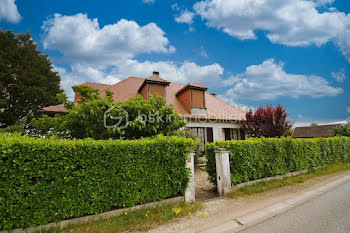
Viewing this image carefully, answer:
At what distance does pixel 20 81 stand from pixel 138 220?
18595mm

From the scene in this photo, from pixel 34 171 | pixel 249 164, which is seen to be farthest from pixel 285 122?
pixel 34 171

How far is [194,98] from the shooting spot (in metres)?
12.7

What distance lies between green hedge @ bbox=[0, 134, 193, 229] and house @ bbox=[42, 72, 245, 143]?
7.11 meters

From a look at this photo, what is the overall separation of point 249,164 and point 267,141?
142cm

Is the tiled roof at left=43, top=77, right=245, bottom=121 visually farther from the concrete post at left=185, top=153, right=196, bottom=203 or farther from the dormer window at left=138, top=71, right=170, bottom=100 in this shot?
the concrete post at left=185, top=153, right=196, bottom=203

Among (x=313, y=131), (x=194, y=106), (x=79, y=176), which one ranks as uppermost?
(x=194, y=106)

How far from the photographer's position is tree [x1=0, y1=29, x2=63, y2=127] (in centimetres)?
1465

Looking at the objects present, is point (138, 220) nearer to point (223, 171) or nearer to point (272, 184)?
point (223, 171)

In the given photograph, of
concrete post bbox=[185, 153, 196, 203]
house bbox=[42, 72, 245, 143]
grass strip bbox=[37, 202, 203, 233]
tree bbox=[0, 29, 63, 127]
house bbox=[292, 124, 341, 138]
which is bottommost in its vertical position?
grass strip bbox=[37, 202, 203, 233]

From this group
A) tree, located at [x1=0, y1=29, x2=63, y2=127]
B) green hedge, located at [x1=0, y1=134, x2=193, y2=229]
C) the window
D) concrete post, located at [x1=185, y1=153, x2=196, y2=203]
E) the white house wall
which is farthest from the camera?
tree, located at [x1=0, y1=29, x2=63, y2=127]

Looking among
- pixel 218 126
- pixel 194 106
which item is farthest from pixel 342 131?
pixel 194 106

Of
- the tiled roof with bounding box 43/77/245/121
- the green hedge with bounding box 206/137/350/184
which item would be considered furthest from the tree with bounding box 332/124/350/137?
the tiled roof with bounding box 43/77/245/121

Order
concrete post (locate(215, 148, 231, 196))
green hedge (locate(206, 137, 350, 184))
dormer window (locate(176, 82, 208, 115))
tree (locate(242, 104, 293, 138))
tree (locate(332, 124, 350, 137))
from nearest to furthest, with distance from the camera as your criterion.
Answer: concrete post (locate(215, 148, 231, 196))
green hedge (locate(206, 137, 350, 184))
tree (locate(242, 104, 293, 138))
dormer window (locate(176, 82, 208, 115))
tree (locate(332, 124, 350, 137))

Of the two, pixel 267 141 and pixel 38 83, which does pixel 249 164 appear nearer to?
pixel 267 141
